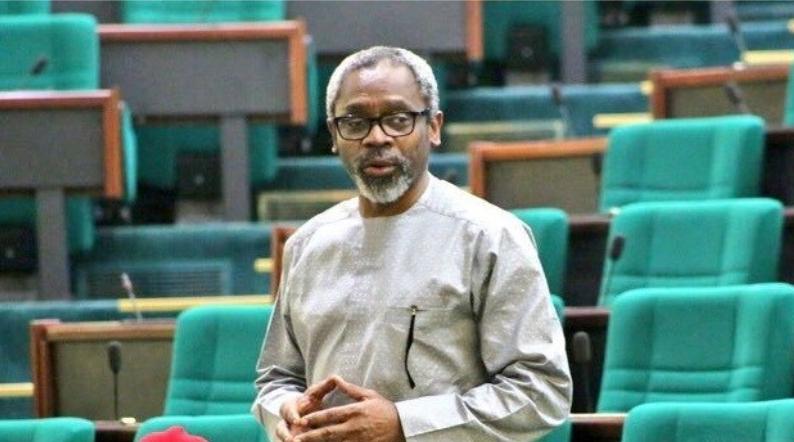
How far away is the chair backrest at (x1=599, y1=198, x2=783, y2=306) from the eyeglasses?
86 cm

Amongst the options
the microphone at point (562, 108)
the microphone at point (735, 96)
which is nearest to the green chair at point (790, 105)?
the microphone at point (735, 96)

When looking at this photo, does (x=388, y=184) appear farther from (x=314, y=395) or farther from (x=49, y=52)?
(x=49, y=52)

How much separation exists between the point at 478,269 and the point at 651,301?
2.20 ft

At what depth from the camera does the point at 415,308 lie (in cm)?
82

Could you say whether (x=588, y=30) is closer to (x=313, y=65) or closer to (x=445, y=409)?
(x=313, y=65)

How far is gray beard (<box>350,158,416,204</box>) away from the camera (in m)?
0.82

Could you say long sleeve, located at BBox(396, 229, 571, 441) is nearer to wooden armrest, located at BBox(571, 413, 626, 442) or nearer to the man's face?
the man's face

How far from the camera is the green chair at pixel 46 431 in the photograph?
1.33 m

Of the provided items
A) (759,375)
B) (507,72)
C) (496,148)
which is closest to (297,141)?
(507,72)

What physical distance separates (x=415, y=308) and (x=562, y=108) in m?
1.50

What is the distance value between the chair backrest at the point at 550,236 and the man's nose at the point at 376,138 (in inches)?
33.7

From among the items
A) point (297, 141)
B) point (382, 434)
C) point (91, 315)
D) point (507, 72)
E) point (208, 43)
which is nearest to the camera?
point (382, 434)

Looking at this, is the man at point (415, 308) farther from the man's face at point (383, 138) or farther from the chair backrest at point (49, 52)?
the chair backrest at point (49, 52)

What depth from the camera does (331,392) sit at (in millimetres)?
824
